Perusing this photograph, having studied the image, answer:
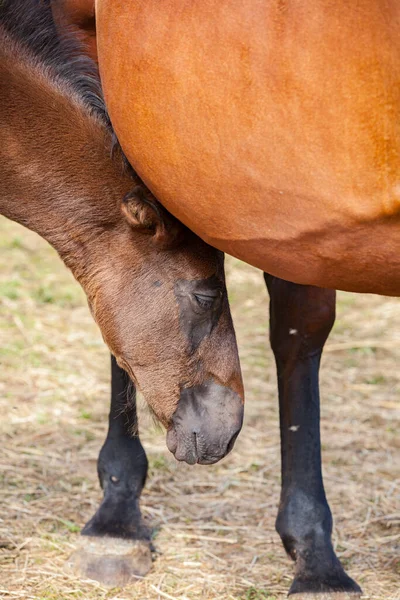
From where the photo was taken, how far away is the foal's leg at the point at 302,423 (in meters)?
2.71

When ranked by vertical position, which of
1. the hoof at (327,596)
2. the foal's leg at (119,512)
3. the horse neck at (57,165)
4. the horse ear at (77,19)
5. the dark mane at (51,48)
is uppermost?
the horse ear at (77,19)

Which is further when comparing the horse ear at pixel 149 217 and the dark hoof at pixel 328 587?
the dark hoof at pixel 328 587

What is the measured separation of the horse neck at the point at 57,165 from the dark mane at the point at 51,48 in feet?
0.08

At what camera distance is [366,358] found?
16.6 ft

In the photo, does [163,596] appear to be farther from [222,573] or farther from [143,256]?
[143,256]

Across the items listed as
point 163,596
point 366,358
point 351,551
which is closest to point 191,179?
point 163,596

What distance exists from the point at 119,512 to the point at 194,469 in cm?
70

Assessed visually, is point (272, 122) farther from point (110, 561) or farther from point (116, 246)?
point (110, 561)

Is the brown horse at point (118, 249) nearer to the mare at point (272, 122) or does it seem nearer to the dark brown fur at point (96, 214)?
the dark brown fur at point (96, 214)

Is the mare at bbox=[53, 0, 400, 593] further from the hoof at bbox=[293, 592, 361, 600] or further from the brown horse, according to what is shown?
the hoof at bbox=[293, 592, 361, 600]

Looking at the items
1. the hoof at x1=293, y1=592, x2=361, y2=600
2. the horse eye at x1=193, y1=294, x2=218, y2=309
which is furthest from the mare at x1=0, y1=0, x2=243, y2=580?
the hoof at x1=293, y1=592, x2=361, y2=600

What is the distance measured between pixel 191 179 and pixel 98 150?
1.64 ft

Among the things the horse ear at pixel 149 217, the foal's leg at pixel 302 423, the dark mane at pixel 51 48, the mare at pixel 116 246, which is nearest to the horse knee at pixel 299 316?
the foal's leg at pixel 302 423

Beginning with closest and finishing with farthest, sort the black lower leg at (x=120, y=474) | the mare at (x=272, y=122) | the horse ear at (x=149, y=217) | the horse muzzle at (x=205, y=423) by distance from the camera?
the mare at (x=272, y=122), the horse ear at (x=149, y=217), the horse muzzle at (x=205, y=423), the black lower leg at (x=120, y=474)
